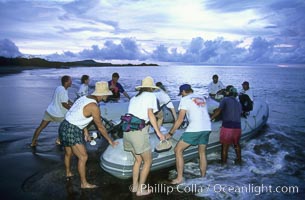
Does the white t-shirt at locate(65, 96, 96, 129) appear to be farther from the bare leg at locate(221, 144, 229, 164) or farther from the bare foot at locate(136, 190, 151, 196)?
the bare leg at locate(221, 144, 229, 164)

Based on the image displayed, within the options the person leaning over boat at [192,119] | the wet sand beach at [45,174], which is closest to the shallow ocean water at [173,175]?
the wet sand beach at [45,174]

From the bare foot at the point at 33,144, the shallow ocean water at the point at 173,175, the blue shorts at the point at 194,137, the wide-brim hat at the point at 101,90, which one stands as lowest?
the shallow ocean water at the point at 173,175

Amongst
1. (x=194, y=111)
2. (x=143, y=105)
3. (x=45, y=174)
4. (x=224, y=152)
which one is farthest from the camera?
(x=224, y=152)

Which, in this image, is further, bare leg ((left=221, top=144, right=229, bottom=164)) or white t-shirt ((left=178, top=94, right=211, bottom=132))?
bare leg ((left=221, top=144, right=229, bottom=164))

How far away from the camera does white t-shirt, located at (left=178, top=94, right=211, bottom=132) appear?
490 centimetres

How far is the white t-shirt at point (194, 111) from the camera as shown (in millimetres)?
4902

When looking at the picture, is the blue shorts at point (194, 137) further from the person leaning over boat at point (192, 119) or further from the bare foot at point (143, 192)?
the bare foot at point (143, 192)

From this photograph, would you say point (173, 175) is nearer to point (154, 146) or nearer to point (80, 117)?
Result: point (154, 146)

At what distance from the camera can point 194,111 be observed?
491 centimetres

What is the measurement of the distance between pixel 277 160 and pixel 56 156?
17.8ft

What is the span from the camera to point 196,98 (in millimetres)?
4953

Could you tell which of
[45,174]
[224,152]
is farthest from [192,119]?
[45,174]

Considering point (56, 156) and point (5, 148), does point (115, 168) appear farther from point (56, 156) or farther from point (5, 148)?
point (5, 148)

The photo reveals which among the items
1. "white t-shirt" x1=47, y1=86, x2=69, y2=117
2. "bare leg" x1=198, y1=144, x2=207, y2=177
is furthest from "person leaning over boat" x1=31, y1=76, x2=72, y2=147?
"bare leg" x1=198, y1=144, x2=207, y2=177
